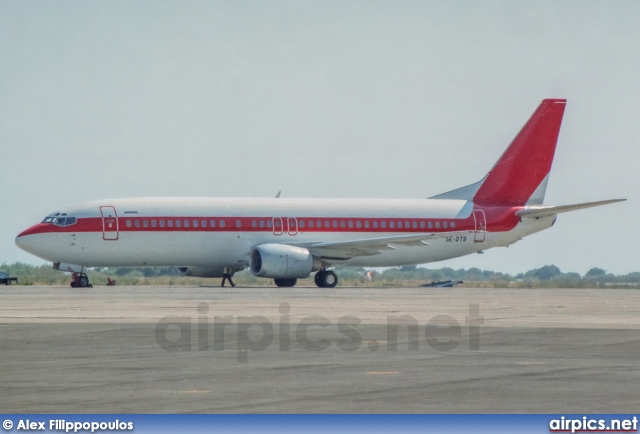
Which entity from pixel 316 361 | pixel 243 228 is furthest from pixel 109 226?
pixel 316 361

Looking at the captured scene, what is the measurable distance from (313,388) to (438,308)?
1705 centimetres

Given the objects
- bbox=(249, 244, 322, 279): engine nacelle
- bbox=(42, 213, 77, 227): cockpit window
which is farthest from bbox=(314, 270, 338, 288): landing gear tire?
bbox=(42, 213, 77, 227): cockpit window

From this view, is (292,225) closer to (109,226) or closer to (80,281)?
(109,226)

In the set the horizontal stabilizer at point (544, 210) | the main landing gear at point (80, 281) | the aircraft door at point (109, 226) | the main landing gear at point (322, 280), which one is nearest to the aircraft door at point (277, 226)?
the main landing gear at point (322, 280)

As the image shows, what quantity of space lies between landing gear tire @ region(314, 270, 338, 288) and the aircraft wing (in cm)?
80

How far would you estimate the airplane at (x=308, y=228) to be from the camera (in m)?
49.6

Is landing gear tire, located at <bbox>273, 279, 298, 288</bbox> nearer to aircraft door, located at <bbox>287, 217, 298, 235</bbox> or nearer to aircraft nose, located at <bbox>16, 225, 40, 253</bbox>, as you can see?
aircraft door, located at <bbox>287, 217, 298, 235</bbox>

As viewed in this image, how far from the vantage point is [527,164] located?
57812mm

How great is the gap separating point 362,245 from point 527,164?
422 inches

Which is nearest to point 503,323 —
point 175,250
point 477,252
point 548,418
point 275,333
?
point 275,333

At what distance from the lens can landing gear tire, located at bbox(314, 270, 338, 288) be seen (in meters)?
52.0

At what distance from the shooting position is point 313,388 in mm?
13562

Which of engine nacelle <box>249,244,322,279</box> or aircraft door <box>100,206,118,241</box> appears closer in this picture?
aircraft door <box>100,206,118,241</box>

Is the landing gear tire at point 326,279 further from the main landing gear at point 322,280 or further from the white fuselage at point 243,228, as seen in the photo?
the white fuselage at point 243,228
